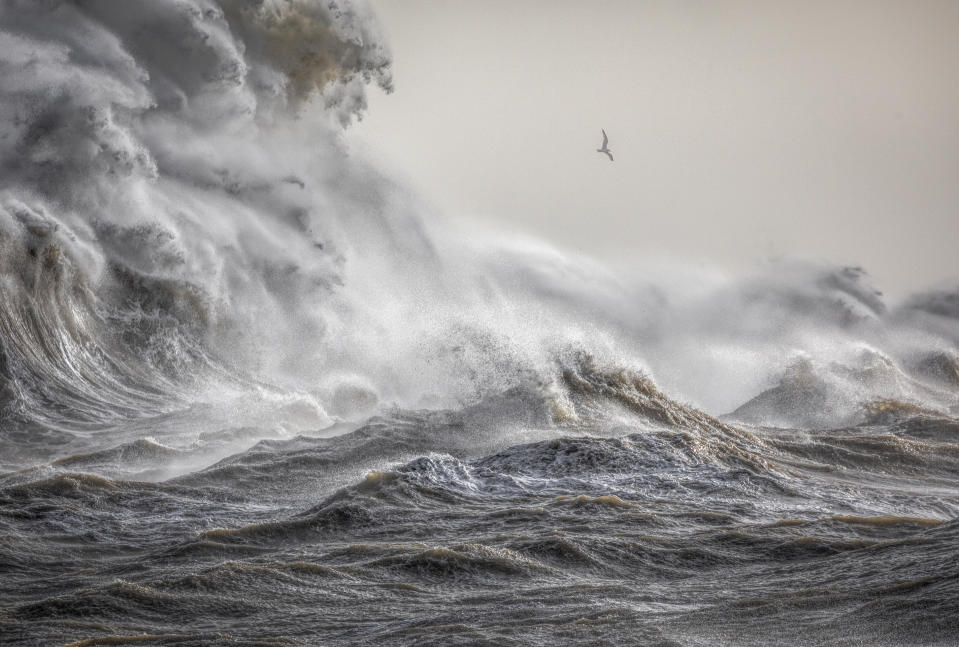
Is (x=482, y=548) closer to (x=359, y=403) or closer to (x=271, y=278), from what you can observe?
(x=359, y=403)

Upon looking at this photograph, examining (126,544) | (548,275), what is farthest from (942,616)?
(548,275)

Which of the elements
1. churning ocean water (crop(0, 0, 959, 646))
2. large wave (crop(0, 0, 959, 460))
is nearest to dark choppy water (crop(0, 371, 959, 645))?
churning ocean water (crop(0, 0, 959, 646))

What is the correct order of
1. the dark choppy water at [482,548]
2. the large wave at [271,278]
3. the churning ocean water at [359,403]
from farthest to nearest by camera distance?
the large wave at [271,278] < the churning ocean water at [359,403] < the dark choppy water at [482,548]

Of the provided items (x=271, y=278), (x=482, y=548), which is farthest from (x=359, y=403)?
(x=482, y=548)

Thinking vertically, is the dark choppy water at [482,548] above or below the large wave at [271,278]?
below

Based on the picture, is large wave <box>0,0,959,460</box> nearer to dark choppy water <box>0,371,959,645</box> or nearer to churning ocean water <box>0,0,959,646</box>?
churning ocean water <box>0,0,959,646</box>

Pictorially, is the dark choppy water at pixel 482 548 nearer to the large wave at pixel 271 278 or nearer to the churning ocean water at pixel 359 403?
the churning ocean water at pixel 359 403

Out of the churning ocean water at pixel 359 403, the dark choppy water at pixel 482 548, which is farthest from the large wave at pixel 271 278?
the dark choppy water at pixel 482 548

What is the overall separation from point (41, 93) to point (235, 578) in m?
17.5

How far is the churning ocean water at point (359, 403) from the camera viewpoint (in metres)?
6.96

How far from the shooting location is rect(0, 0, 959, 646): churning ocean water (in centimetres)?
696

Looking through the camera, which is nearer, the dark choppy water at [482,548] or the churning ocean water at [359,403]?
the dark choppy water at [482,548]

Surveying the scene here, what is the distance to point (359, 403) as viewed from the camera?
21.2m

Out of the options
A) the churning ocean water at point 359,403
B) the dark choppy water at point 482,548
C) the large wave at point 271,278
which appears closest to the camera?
the dark choppy water at point 482,548
